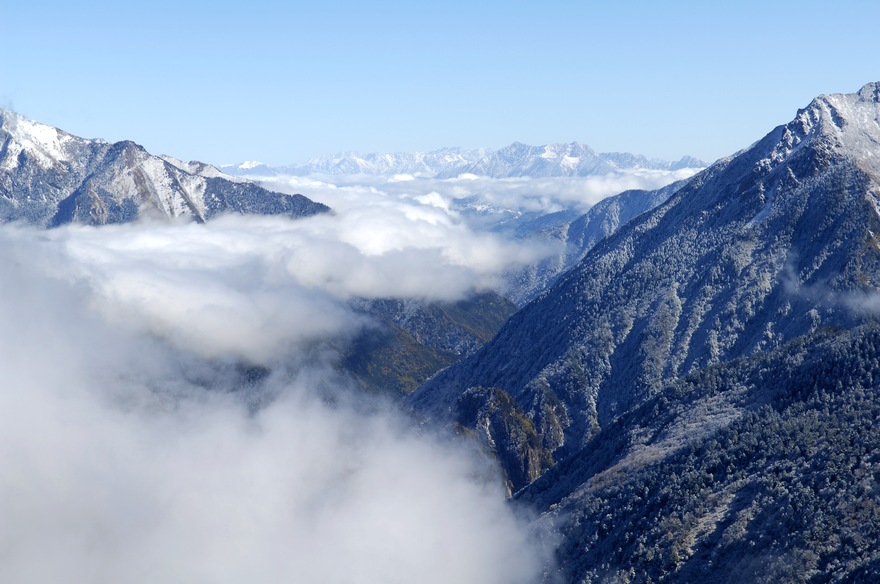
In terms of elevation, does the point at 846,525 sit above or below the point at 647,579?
above

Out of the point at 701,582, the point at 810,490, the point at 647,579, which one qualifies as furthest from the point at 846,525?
the point at 647,579

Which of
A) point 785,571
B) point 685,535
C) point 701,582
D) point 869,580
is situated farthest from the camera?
point 685,535

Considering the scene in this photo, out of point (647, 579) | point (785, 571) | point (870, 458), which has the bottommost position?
point (647, 579)

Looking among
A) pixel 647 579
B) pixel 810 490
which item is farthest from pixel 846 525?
pixel 647 579

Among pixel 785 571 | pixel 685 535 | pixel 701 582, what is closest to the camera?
pixel 785 571

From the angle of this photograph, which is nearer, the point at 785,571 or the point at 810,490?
the point at 785,571

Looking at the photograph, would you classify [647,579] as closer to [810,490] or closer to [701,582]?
[701,582]

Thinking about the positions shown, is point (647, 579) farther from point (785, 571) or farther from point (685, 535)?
point (785, 571)

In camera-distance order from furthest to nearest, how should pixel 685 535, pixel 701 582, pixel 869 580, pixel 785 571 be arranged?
pixel 685 535
pixel 701 582
pixel 785 571
pixel 869 580

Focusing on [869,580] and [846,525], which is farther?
[846,525]
